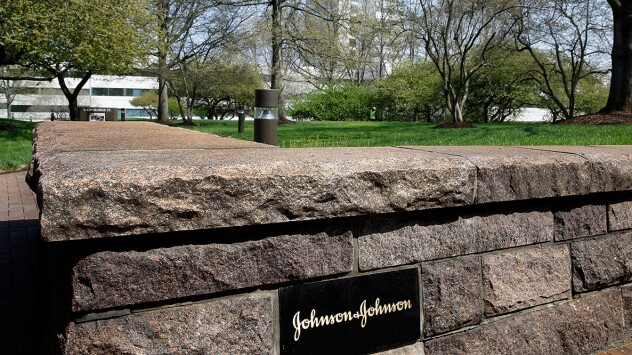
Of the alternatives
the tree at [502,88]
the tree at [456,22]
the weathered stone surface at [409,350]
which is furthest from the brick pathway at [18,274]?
the tree at [502,88]

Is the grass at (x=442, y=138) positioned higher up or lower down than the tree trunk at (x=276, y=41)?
lower down

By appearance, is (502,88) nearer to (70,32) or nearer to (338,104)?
(338,104)

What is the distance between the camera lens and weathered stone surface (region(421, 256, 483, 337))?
2.41 meters

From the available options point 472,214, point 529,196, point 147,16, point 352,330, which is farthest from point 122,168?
Result: point 147,16

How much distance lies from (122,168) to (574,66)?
29.2 meters

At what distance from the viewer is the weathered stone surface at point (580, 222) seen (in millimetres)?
2826

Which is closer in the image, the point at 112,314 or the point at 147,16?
the point at 112,314

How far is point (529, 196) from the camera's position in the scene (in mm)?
2580

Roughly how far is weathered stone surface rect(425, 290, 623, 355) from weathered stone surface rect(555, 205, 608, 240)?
0.35 metres

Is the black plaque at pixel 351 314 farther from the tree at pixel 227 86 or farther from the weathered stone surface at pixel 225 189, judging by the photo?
the tree at pixel 227 86

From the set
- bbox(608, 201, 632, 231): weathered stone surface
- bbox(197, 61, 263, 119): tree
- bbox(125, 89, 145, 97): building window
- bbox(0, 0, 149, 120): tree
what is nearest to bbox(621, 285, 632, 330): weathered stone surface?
bbox(608, 201, 632, 231): weathered stone surface

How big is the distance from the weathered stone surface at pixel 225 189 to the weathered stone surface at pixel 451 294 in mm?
310

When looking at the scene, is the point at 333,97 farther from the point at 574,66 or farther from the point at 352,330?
the point at 352,330

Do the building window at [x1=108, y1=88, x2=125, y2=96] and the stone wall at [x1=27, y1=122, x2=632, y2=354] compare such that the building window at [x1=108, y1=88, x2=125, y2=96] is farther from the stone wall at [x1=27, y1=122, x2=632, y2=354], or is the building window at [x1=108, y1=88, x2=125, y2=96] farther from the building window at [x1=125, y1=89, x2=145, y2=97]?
the stone wall at [x1=27, y1=122, x2=632, y2=354]
